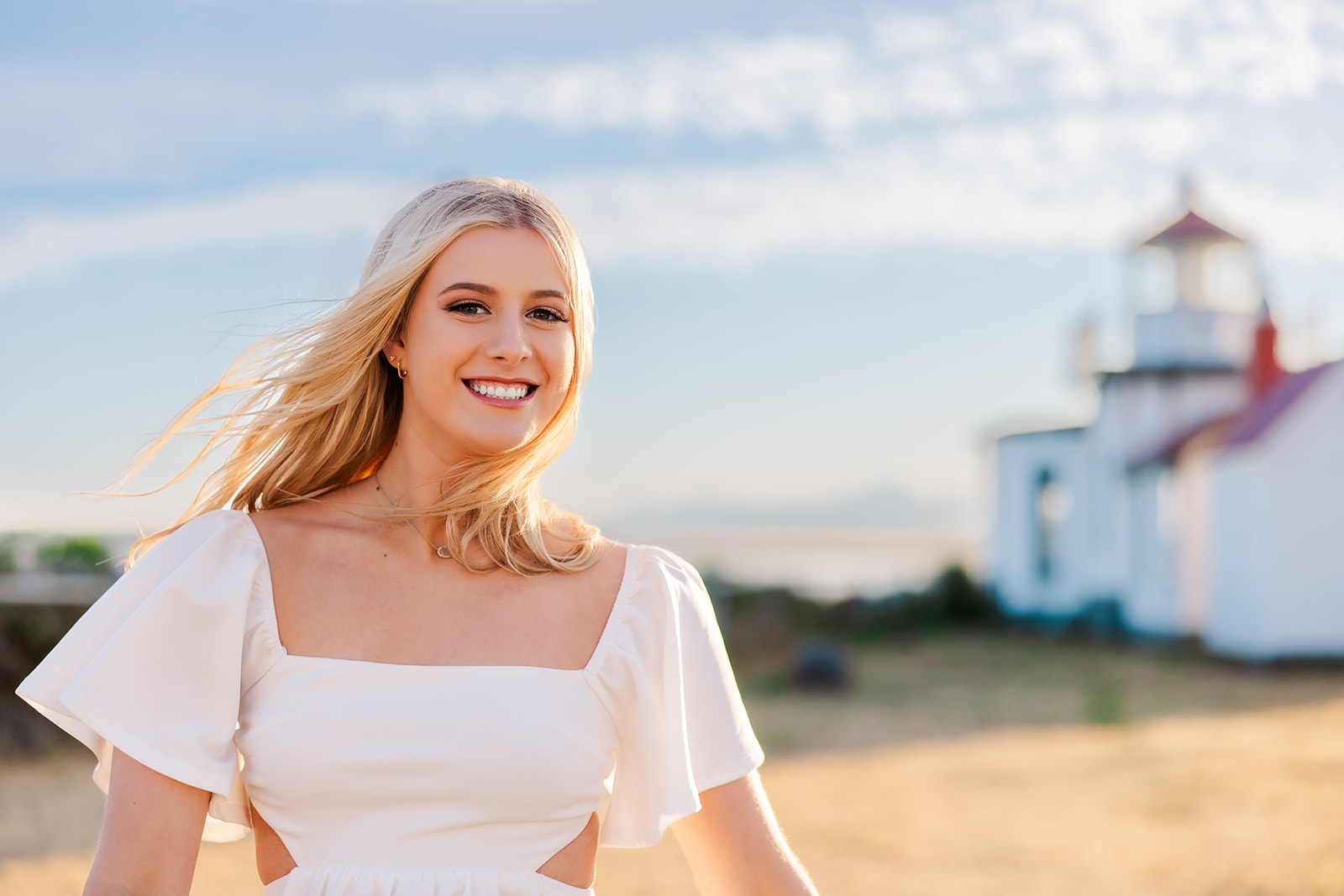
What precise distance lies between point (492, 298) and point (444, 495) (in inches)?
15.6

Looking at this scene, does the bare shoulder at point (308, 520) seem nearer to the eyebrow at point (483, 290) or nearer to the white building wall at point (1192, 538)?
the eyebrow at point (483, 290)

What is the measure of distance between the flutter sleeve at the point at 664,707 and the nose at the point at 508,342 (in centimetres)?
44

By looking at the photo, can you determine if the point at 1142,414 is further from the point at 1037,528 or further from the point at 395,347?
the point at 395,347

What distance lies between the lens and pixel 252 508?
2420 millimetres

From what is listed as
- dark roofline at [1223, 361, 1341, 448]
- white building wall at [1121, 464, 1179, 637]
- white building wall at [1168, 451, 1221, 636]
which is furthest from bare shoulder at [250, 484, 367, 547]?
white building wall at [1121, 464, 1179, 637]

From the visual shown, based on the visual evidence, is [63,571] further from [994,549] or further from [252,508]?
[994,549]

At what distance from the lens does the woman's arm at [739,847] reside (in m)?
2.13

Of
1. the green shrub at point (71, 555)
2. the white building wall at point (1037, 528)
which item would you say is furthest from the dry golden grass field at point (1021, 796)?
the white building wall at point (1037, 528)

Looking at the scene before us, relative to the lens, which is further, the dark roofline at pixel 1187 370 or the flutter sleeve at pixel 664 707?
the dark roofline at pixel 1187 370

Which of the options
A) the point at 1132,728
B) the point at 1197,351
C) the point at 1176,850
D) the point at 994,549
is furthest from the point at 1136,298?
the point at 1176,850

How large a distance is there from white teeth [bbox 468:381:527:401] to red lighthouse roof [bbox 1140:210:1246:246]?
20.6 meters

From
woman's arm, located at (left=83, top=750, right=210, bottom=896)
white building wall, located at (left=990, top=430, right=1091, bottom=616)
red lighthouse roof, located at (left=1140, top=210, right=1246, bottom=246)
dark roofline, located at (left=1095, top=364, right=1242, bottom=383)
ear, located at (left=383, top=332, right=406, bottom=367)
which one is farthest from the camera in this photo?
white building wall, located at (left=990, top=430, right=1091, bottom=616)

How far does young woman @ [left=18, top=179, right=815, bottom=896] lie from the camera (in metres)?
2.00

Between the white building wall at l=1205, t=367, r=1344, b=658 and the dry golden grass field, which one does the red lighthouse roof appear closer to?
the white building wall at l=1205, t=367, r=1344, b=658
